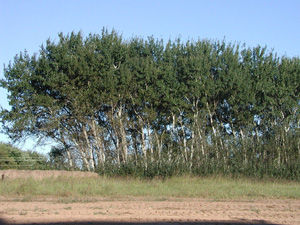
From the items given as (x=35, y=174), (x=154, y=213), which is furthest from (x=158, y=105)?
(x=154, y=213)

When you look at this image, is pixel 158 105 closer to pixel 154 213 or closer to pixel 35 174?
pixel 35 174

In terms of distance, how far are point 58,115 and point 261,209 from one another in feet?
65.0

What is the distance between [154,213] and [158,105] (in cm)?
1964

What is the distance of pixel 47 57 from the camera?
94.7ft

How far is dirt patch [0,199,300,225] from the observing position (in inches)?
369

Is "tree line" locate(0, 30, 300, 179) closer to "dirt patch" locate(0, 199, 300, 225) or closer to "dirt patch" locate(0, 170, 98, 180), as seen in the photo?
"dirt patch" locate(0, 170, 98, 180)

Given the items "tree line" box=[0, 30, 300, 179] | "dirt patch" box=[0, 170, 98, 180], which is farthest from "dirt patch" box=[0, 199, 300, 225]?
"tree line" box=[0, 30, 300, 179]

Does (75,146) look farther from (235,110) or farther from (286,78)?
(286,78)

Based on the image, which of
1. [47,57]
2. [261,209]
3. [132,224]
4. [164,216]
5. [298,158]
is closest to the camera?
[132,224]

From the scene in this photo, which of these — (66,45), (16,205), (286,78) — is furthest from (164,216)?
(286,78)

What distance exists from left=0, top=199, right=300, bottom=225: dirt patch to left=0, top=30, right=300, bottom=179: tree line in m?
13.2

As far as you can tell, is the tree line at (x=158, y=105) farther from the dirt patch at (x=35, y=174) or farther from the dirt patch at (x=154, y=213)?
the dirt patch at (x=154, y=213)

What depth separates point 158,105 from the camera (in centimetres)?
3006

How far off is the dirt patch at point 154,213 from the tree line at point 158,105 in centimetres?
1322
